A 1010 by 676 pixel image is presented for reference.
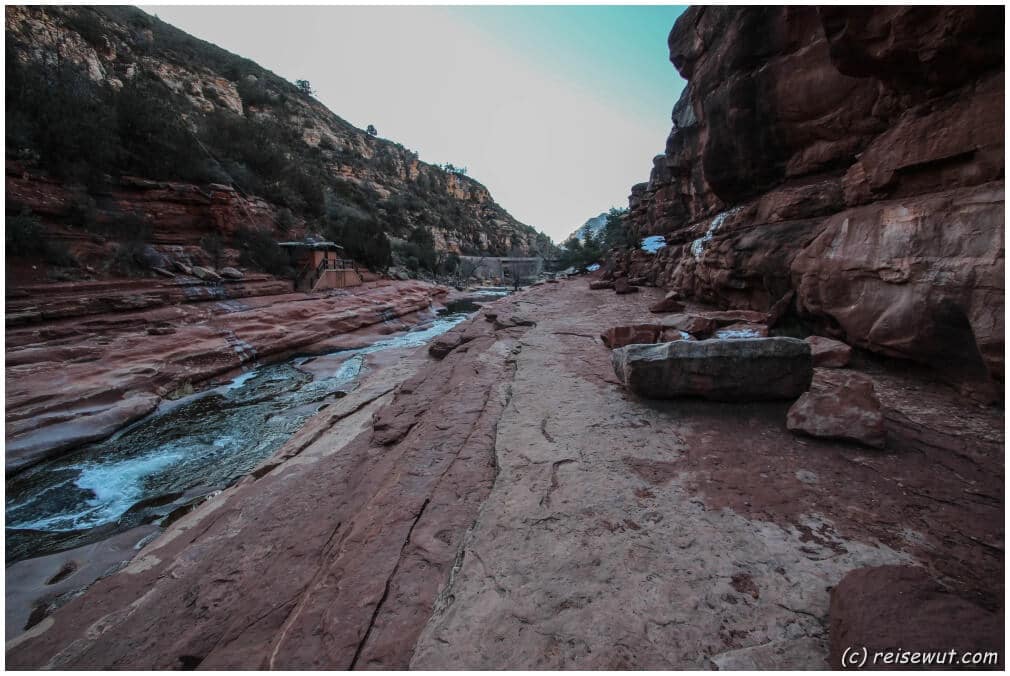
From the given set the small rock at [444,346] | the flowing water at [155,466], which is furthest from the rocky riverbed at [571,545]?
the small rock at [444,346]

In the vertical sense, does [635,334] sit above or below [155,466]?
above

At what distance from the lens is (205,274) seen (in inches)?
447

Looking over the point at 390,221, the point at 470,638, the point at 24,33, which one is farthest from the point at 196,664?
the point at 390,221

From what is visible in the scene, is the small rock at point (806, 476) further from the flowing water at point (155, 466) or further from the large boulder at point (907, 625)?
the flowing water at point (155, 466)

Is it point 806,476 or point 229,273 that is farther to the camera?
point 229,273

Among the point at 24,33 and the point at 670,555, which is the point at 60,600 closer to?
the point at 670,555

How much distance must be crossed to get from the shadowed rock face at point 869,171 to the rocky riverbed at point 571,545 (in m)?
0.62

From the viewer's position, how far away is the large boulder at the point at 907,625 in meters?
1.15

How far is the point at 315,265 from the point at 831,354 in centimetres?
1685

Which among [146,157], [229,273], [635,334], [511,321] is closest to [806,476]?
[635,334]

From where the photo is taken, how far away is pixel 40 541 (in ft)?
12.3

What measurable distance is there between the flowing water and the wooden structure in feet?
27.7

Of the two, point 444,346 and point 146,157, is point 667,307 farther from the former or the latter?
point 146,157

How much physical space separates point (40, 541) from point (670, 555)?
5718 mm
